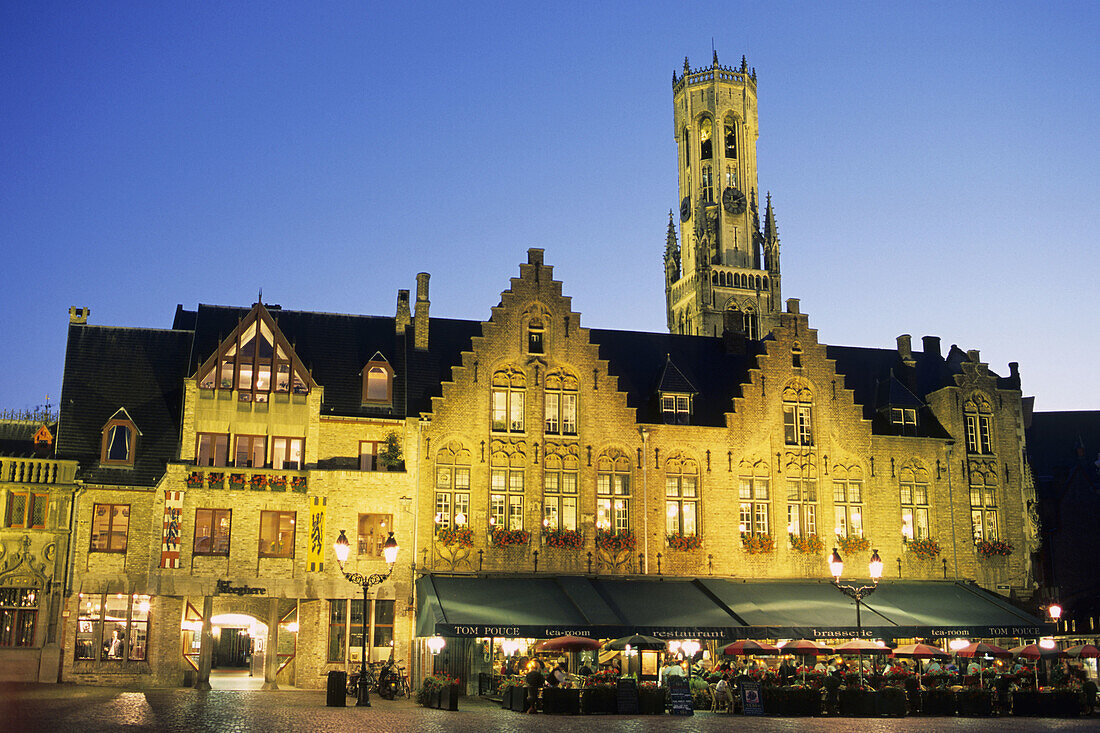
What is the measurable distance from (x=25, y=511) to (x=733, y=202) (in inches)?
3244

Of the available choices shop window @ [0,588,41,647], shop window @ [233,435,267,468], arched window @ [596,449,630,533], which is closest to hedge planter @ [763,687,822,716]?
arched window @ [596,449,630,533]

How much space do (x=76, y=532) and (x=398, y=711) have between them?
14.8m

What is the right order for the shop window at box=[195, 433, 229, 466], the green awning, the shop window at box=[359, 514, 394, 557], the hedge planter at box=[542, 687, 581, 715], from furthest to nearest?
the shop window at box=[195, 433, 229, 466]
the shop window at box=[359, 514, 394, 557]
the green awning
the hedge planter at box=[542, 687, 581, 715]

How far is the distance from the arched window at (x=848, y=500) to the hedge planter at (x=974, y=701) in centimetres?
1132

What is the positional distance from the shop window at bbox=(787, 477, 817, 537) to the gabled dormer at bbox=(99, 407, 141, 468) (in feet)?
77.7

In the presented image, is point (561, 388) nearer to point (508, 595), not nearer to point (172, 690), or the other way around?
point (508, 595)

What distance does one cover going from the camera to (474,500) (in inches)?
1598

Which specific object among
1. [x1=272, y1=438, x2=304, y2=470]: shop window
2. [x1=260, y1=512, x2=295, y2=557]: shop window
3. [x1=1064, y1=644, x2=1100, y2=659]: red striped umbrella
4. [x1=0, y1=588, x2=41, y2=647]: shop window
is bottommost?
[x1=1064, y1=644, x2=1100, y2=659]: red striped umbrella

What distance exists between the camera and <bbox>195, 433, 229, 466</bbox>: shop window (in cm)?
3919

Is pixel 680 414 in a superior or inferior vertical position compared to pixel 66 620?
superior

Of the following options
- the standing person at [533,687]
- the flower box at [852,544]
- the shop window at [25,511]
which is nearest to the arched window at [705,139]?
the flower box at [852,544]

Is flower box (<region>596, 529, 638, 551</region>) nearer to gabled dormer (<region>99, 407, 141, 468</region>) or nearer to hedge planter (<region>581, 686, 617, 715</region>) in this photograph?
hedge planter (<region>581, 686, 617, 715</region>)

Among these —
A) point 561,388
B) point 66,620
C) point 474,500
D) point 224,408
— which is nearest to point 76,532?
point 66,620

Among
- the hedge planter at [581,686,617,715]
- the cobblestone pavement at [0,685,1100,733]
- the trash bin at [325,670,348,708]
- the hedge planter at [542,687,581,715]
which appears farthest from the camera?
the hedge planter at [581,686,617,715]
